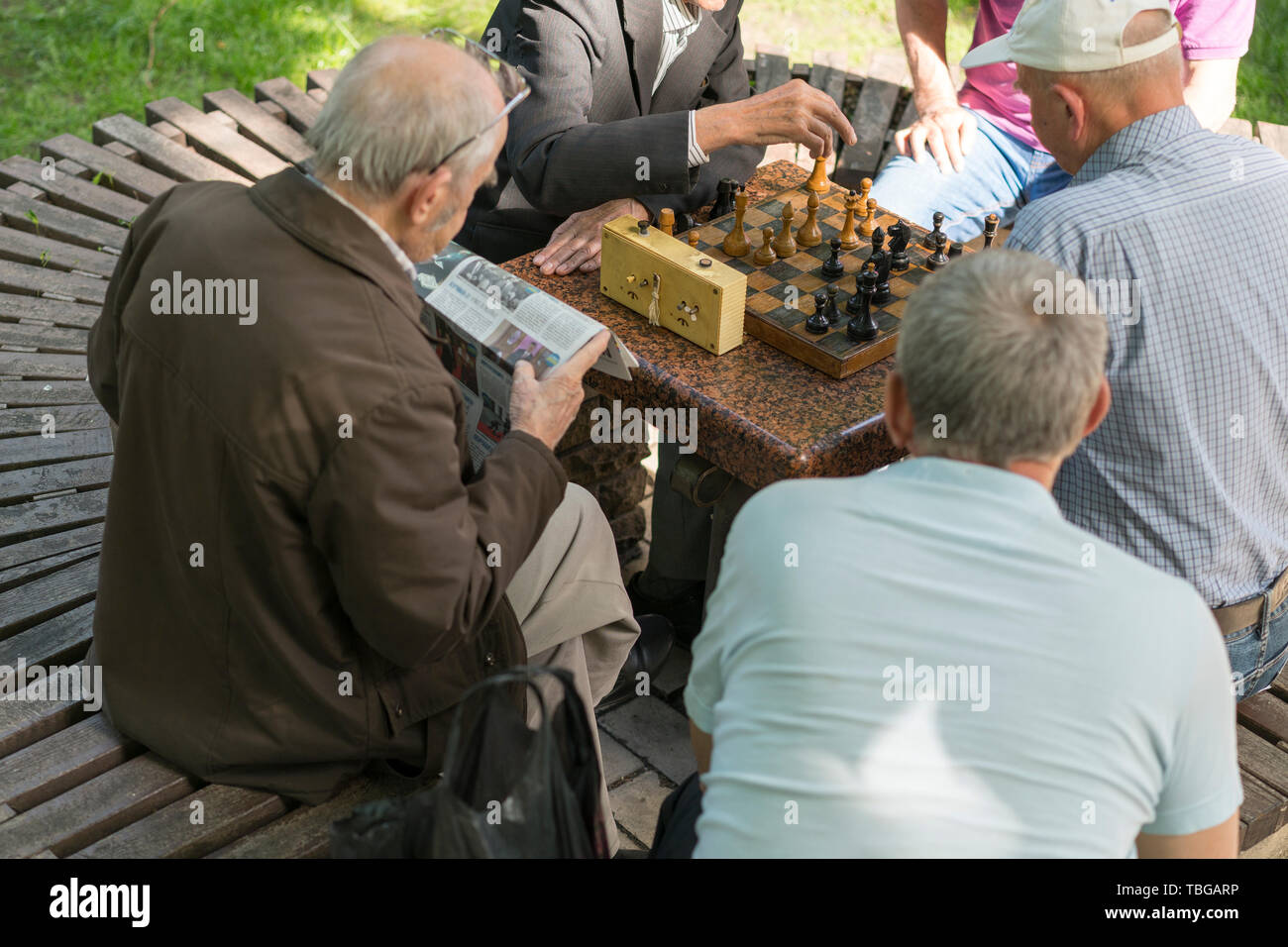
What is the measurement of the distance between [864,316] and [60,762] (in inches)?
74.4

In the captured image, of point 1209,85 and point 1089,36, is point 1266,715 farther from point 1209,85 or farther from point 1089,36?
point 1209,85

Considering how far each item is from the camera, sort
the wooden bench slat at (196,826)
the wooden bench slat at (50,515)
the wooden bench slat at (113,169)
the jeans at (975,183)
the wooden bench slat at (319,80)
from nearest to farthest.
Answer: the wooden bench slat at (196,826) < the wooden bench slat at (50,515) < the jeans at (975,183) < the wooden bench slat at (113,169) < the wooden bench slat at (319,80)

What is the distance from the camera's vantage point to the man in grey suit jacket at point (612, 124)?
3076mm

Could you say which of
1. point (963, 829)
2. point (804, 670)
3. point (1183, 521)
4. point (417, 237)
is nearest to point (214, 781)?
point (417, 237)

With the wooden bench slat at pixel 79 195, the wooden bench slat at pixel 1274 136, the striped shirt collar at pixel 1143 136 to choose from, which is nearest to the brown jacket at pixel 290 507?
the striped shirt collar at pixel 1143 136

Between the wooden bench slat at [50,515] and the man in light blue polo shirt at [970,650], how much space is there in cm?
212

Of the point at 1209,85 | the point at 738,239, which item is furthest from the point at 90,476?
the point at 1209,85

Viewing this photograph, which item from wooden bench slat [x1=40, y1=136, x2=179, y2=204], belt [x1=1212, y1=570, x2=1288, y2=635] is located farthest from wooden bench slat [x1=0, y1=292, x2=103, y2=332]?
belt [x1=1212, y1=570, x2=1288, y2=635]

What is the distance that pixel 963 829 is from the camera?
5.17 feet

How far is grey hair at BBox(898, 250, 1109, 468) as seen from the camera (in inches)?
66.2

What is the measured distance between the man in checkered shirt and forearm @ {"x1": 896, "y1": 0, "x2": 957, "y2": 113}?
5.51 ft

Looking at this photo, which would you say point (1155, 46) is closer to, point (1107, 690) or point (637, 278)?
point (637, 278)

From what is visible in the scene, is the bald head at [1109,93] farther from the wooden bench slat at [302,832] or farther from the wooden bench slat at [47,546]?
the wooden bench slat at [47,546]

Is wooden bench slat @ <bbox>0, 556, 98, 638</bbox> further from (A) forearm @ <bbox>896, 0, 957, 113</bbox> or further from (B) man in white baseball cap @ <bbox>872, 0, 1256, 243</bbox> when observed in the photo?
(A) forearm @ <bbox>896, 0, 957, 113</bbox>
